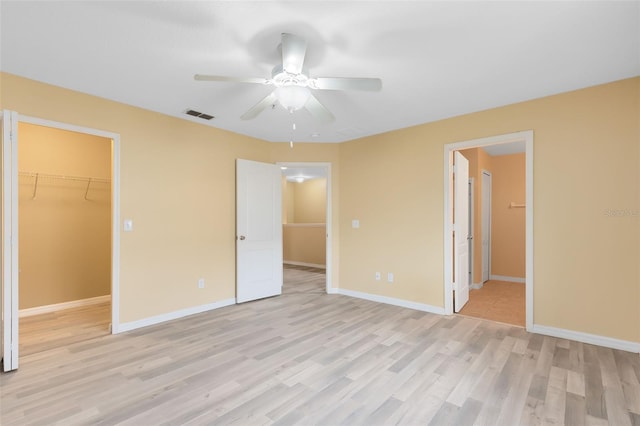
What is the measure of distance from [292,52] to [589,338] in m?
3.78

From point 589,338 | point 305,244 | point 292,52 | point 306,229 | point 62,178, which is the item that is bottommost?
point 589,338

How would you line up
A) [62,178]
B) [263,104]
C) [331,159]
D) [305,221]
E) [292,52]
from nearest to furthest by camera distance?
[292,52] < [263,104] < [62,178] < [331,159] < [305,221]

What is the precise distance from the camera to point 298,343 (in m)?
3.03

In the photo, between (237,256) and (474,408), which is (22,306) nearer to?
(237,256)

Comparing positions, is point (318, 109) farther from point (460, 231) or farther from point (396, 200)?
point (460, 231)

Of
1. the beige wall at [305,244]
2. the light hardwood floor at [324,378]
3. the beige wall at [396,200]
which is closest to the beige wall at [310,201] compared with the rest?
the beige wall at [305,244]

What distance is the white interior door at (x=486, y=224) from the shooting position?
A: 589 centimetres

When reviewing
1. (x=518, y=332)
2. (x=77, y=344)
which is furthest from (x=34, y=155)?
(x=518, y=332)

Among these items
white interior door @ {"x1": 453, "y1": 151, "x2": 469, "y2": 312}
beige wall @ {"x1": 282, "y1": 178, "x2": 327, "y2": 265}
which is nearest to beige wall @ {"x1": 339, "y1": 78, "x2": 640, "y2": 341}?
white interior door @ {"x1": 453, "y1": 151, "x2": 469, "y2": 312}

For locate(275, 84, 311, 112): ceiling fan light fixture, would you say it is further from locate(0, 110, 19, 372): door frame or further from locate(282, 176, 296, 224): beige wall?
locate(282, 176, 296, 224): beige wall

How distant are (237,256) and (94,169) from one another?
2.56 m

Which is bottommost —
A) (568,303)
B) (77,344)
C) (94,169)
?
(77,344)

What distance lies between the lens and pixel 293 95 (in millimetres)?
2316

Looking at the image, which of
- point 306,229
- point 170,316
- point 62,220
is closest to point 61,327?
point 170,316
